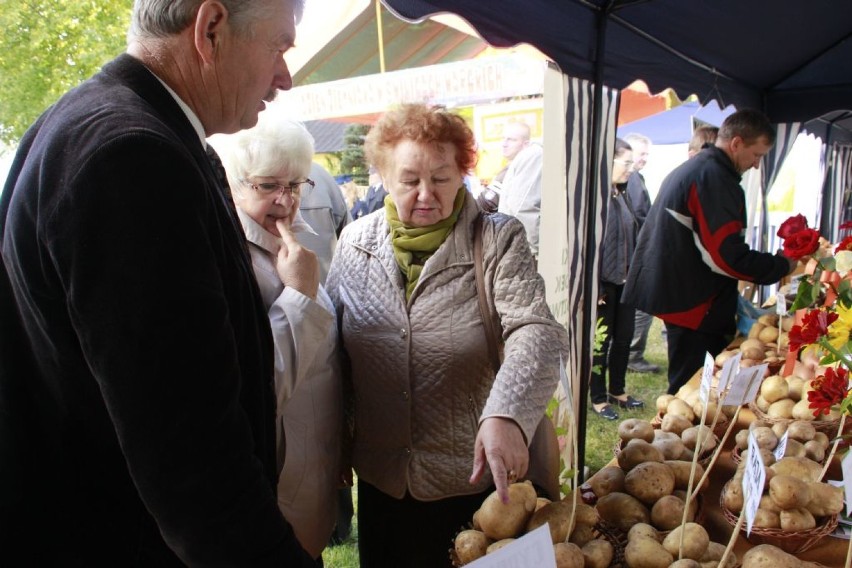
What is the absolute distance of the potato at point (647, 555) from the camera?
1.13 metres

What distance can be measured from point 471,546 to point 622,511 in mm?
374

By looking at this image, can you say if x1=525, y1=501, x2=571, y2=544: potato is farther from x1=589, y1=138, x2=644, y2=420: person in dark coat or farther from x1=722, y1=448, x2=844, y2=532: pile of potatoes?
x1=589, y1=138, x2=644, y2=420: person in dark coat

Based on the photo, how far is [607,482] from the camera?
4.67ft

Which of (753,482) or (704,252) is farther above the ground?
(704,252)

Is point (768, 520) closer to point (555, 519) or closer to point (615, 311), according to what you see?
point (555, 519)

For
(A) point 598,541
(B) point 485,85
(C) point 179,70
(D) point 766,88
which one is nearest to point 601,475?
(A) point 598,541

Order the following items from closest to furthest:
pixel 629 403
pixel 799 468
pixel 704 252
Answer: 1. pixel 799 468
2. pixel 704 252
3. pixel 629 403

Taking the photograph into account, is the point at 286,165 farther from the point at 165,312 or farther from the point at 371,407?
the point at 165,312

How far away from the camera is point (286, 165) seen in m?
1.35

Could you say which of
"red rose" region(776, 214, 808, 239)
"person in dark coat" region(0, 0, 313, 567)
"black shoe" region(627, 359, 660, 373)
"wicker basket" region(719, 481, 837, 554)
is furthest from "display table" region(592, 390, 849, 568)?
"black shoe" region(627, 359, 660, 373)

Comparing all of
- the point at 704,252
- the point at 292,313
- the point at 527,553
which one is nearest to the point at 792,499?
the point at 527,553

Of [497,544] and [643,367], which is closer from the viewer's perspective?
[497,544]

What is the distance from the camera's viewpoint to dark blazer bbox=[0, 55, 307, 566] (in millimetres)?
671

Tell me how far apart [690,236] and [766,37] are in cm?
140
